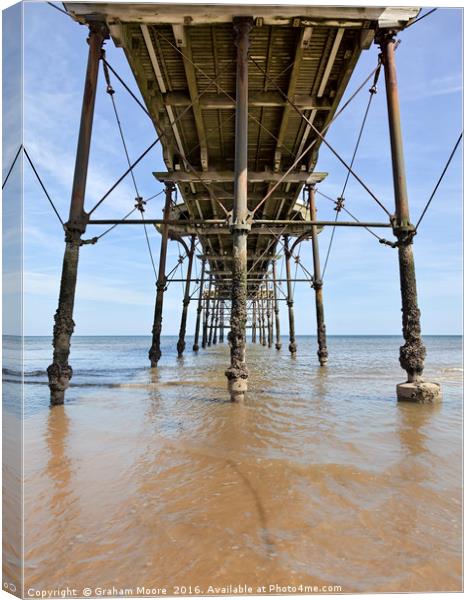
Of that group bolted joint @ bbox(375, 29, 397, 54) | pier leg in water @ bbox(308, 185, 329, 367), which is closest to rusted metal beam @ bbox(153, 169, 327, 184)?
pier leg in water @ bbox(308, 185, 329, 367)

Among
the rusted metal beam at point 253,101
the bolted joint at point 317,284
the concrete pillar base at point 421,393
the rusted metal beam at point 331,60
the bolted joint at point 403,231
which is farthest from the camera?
the bolted joint at point 317,284

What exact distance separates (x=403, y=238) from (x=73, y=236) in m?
4.97

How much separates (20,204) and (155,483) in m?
1.90

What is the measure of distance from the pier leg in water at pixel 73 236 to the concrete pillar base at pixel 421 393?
189 inches

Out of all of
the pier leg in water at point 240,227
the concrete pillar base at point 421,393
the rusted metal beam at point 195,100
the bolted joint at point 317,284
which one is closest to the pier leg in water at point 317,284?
the bolted joint at point 317,284

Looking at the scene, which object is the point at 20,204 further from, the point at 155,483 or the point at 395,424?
the point at 395,424

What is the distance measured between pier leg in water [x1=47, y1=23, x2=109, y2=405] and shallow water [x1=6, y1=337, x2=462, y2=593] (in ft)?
3.01

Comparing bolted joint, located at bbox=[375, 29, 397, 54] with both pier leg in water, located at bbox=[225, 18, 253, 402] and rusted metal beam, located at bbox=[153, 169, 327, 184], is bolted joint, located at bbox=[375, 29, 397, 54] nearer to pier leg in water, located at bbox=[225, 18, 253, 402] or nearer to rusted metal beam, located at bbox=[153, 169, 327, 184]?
pier leg in water, located at bbox=[225, 18, 253, 402]

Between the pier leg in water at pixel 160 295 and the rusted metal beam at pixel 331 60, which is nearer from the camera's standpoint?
the rusted metal beam at pixel 331 60

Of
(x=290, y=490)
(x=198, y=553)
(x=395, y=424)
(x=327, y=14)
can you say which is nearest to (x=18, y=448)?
(x=198, y=553)

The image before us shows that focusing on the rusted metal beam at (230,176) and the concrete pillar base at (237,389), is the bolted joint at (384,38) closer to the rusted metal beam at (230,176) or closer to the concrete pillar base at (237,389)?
the rusted metal beam at (230,176)

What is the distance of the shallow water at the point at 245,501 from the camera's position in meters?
1.60

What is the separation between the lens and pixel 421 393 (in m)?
5.31

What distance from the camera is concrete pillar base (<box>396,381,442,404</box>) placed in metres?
5.28
